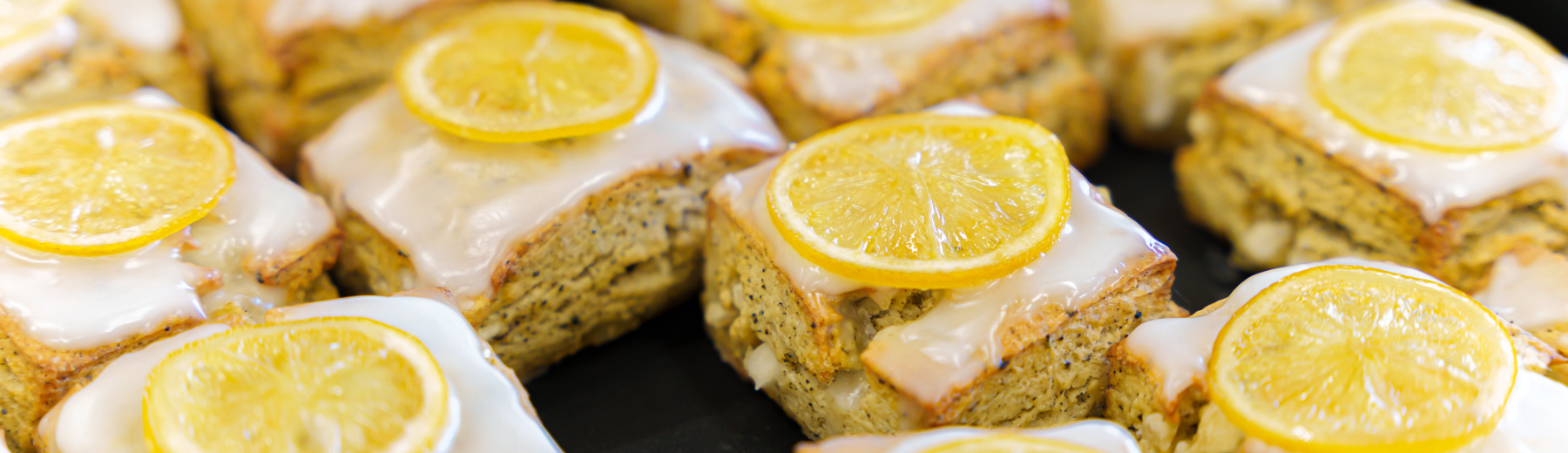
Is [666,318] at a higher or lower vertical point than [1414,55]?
lower

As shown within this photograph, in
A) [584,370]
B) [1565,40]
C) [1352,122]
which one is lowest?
[584,370]

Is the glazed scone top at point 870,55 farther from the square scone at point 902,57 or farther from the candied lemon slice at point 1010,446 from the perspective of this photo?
the candied lemon slice at point 1010,446

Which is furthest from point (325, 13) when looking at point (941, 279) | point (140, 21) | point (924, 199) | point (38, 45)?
point (941, 279)

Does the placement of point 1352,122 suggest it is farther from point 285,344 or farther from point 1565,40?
point 285,344

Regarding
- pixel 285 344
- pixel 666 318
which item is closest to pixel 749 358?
pixel 666 318

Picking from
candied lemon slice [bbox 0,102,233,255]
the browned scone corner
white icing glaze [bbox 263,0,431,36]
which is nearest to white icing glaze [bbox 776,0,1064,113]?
the browned scone corner

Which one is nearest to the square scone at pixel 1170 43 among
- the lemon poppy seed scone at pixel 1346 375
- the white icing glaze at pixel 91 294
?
the lemon poppy seed scone at pixel 1346 375

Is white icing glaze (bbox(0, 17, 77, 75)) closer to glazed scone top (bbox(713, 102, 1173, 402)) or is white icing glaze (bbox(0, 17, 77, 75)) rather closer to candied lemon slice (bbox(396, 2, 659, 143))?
candied lemon slice (bbox(396, 2, 659, 143))
